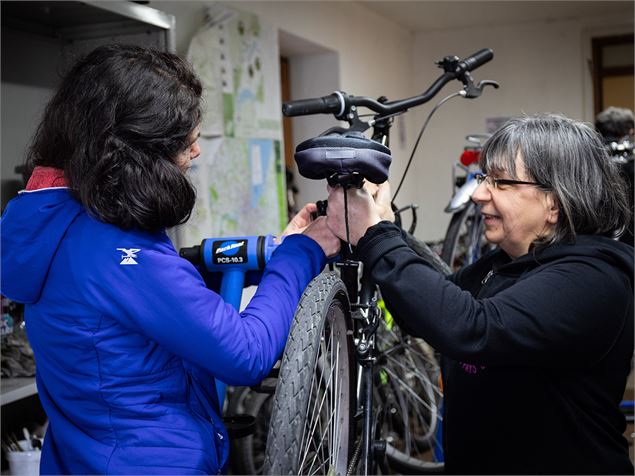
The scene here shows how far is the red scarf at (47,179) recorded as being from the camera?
Answer: 43.5 inches

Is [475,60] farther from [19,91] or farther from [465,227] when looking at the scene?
[465,227]

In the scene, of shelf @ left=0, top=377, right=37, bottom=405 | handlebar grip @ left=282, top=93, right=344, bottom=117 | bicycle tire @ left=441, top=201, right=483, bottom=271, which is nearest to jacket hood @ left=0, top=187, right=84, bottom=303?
handlebar grip @ left=282, top=93, right=344, bottom=117

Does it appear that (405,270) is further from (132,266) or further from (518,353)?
(132,266)

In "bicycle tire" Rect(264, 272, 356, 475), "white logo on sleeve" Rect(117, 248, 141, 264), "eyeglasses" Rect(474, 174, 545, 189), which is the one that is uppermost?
"eyeglasses" Rect(474, 174, 545, 189)

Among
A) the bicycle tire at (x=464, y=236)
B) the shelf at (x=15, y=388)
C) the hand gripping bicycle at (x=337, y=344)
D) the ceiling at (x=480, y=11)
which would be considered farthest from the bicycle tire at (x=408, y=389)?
the ceiling at (x=480, y=11)

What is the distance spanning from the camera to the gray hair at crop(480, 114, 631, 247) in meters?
1.33

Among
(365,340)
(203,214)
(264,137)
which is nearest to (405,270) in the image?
(365,340)

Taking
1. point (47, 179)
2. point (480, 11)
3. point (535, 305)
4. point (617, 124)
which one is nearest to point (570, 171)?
point (535, 305)

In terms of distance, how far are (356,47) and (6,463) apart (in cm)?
458

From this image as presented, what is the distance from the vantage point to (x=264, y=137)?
4.34 m

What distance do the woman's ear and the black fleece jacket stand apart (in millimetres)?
59

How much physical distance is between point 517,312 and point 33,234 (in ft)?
2.47

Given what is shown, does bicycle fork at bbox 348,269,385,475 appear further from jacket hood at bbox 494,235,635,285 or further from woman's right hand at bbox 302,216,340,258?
jacket hood at bbox 494,235,635,285

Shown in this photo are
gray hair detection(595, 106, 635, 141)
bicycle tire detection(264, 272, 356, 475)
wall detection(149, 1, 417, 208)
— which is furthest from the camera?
wall detection(149, 1, 417, 208)
